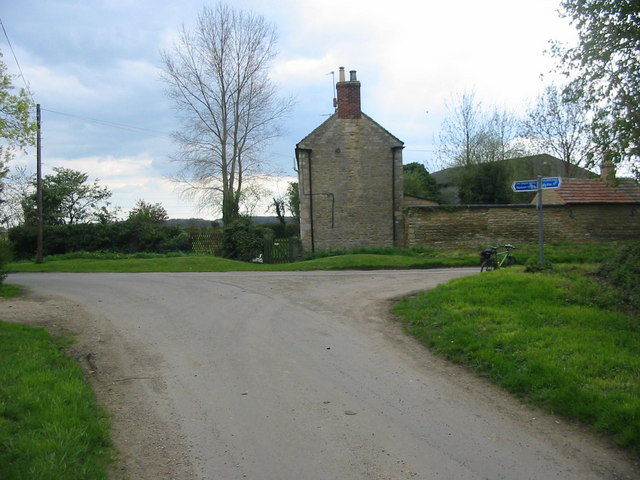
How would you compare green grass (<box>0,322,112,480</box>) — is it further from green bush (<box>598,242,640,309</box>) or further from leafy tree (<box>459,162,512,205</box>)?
leafy tree (<box>459,162,512,205</box>)

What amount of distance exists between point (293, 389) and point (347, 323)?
365 centimetres

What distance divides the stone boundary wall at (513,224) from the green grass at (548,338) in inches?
588

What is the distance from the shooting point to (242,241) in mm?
26641

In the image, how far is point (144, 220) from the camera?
31.5 m

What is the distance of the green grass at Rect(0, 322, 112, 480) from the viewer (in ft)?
12.0

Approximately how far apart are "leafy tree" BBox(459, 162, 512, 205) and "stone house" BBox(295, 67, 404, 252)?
35.9 feet

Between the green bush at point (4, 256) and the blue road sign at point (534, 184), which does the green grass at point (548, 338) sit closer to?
the blue road sign at point (534, 184)

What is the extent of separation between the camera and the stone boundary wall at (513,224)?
995 inches

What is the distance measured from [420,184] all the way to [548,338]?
39619 millimetres

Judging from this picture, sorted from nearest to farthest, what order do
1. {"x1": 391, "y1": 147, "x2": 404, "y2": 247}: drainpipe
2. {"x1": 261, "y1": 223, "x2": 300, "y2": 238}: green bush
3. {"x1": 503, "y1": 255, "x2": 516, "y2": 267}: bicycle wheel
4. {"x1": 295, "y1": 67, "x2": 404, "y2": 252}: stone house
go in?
{"x1": 503, "y1": 255, "x2": 516, "y2": 267}: bicycle wheel
{"x1": 295, "y1": 67, "x2": 404, "y2": 252}: stone house
{"x1": 391, "y1": 147, "x2": 404, "y2": 247}: drainpipe
{"x1": 261, "y1": 223, "x2": 300, "y2": 238}: green bush

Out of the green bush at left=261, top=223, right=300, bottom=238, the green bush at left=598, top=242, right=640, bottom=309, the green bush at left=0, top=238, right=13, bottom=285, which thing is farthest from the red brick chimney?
the green bush at left=261, top=223, right=300, bottom=238

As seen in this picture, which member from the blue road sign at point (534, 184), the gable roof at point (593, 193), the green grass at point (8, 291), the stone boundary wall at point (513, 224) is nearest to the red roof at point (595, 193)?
the gable roof at point (593, 193)

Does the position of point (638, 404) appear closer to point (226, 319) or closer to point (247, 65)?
point (226, 319)

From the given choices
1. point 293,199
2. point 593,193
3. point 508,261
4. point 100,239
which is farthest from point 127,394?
point 293,199
